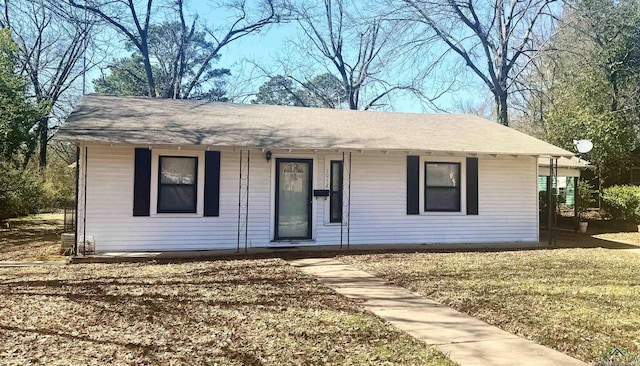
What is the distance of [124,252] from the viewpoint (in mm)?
9781

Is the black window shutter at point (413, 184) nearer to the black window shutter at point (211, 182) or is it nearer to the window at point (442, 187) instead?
the window at point (442, 187)

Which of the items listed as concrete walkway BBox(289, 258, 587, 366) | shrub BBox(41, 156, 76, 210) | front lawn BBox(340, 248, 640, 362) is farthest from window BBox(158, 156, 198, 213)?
shrub BBox(41, 156, 76, 210)

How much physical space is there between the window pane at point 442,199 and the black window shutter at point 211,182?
489 cm

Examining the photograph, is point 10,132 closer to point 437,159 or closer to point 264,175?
point 264,175

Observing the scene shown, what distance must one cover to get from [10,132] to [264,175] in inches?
346

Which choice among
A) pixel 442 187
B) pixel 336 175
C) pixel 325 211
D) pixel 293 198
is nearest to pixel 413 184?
pixel 442 187

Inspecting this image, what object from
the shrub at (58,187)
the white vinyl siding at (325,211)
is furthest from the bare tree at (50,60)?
the white vinyl siding at (325,211)

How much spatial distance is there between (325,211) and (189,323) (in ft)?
20.6

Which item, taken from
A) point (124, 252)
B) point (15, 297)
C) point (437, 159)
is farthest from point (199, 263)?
point (437, 159)

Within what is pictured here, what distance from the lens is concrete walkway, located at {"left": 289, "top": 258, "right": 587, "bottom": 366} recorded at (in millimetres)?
4172

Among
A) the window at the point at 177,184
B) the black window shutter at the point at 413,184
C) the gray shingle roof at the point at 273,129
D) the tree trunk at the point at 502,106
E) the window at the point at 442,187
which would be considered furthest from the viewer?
the tree trunk at the point at 502,106

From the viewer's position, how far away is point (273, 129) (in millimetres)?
11359

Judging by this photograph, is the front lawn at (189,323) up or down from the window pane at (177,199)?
down

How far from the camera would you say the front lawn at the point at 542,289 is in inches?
193
